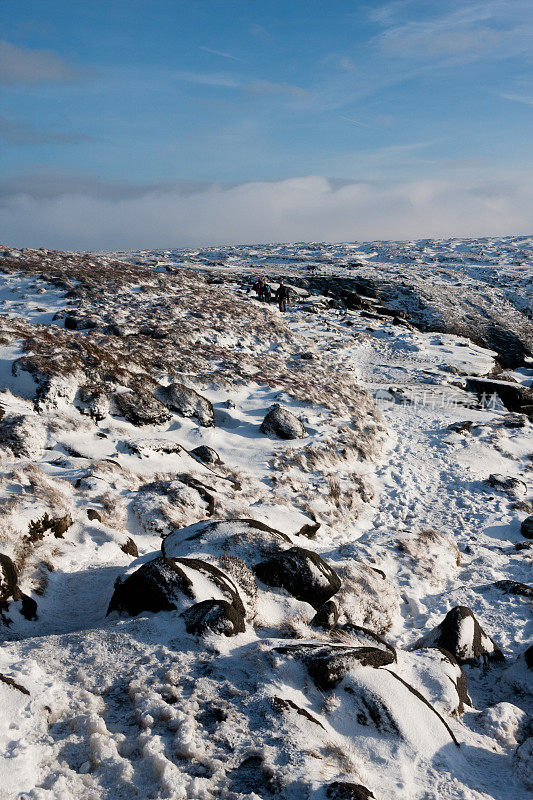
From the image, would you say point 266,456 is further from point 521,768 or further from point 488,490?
point 521,768

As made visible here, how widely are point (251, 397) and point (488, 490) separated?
332 inches

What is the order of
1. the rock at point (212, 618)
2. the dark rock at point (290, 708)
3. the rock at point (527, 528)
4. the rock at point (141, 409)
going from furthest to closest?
1. the rock at point (141, 409)
2. the rock at point (527, 528)
3. the rock at point (212, 618)
4. the dark rock at point (290, 708)

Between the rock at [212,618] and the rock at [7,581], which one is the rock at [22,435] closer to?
the rock at [7,581]

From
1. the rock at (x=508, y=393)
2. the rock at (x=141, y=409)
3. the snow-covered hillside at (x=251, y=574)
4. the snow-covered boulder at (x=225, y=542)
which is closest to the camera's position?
the snow-covered hillside at (x=251, y=574)

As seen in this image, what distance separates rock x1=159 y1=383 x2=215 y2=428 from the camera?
1366 cm

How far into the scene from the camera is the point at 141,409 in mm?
12352

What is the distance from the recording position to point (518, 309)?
41125 millimetres

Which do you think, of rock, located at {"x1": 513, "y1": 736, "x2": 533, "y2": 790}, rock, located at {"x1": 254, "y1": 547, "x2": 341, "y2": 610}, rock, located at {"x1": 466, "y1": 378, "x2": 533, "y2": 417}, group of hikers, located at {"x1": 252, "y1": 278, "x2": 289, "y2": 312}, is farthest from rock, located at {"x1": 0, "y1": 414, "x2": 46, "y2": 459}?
group of hikers, located at {"x1": 252, "y1": 278, "x2": 289, "y2": 312}

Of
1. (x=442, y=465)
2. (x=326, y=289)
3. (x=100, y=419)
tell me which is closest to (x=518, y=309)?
(x=326, y=289)

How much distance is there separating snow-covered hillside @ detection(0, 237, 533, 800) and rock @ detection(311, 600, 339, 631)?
0.11 ft

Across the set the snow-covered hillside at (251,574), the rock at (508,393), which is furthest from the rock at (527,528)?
the rock at (508,393)

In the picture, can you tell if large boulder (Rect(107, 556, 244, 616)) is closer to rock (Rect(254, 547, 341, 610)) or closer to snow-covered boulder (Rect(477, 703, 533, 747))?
rock (Rect(254, 547, 341, 610))

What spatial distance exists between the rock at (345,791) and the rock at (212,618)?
6.47 ft

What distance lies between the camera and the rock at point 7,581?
537 cm
